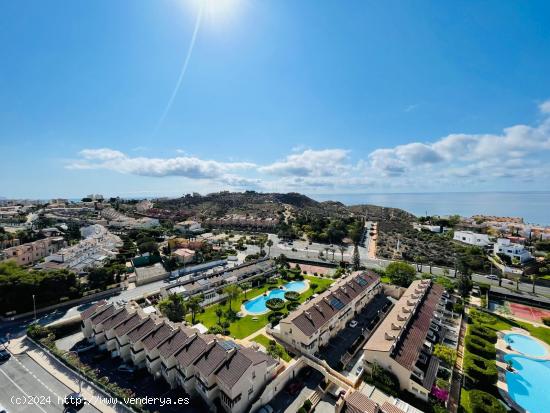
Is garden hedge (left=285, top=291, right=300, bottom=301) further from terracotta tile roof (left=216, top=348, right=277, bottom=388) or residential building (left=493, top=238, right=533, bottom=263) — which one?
residential building (left=493, top=238, right=533, bottom=263)

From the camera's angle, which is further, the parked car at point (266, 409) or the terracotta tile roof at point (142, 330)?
the terracotta tile roof at point (142, 330)

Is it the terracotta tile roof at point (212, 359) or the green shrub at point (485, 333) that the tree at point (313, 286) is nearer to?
the green shrub at point (485, 333)

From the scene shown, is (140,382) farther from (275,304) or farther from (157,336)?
(275,304)

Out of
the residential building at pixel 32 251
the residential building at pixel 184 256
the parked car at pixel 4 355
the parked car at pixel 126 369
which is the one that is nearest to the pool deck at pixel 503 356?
the parked car at pixel 126 369

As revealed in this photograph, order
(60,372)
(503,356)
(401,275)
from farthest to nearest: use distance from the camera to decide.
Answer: (401,275)
(503,356)
(60,372)

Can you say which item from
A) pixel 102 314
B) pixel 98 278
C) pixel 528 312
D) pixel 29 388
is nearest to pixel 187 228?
pixel 98 278

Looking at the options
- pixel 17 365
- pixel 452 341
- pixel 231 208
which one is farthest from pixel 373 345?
pixel 231 208

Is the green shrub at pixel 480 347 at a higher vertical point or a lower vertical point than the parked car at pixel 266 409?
higher
